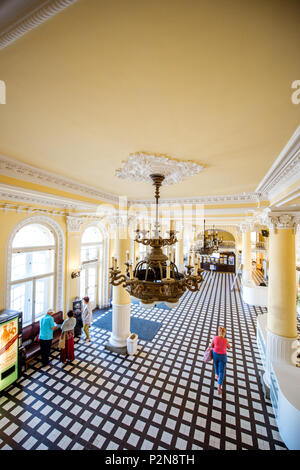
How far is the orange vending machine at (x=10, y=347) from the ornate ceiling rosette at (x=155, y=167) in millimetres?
3873

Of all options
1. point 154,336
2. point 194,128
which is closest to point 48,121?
point 194,128

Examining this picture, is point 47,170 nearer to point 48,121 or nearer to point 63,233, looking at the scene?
point 48,121

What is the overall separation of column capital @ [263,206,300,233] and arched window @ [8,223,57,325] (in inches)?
227

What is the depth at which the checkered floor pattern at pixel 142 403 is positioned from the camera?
9.48ft

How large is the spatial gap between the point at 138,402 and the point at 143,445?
0.71 m

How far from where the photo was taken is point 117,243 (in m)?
4.74

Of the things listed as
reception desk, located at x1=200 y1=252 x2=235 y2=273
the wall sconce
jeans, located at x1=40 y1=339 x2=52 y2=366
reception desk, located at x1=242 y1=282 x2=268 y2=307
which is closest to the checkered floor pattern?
jeans, located at x1=40 y1=339 x2=52 y2=366

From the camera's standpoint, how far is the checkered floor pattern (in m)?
2.89

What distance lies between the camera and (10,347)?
13.1 feet

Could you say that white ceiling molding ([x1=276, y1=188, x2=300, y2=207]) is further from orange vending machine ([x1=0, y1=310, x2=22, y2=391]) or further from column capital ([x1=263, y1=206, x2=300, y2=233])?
orange vending machine ([x1=0, y1=310, x2=22, y2=391])

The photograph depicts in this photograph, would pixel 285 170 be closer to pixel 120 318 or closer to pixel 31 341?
pixel 120 318

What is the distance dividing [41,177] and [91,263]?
489 cm

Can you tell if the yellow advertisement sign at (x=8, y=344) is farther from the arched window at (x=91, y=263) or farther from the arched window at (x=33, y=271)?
the arched window at (x=91, y=263)

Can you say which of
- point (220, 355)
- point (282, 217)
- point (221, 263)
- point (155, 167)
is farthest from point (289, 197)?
point (221, 263)
